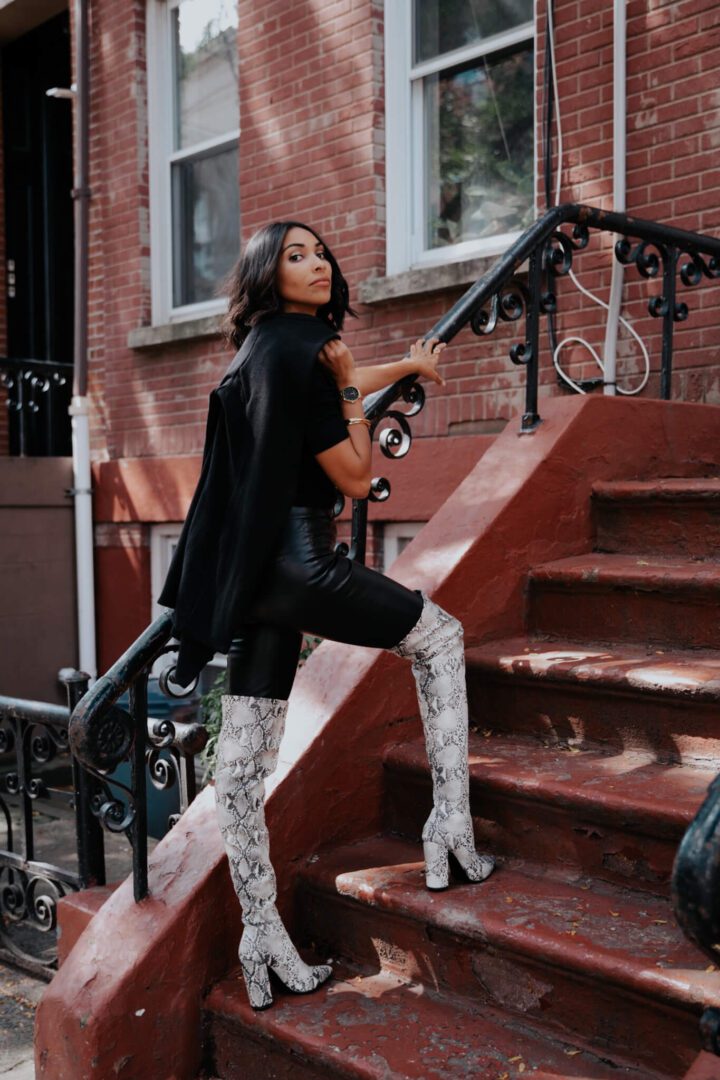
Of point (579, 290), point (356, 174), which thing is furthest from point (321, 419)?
point (356, 174)

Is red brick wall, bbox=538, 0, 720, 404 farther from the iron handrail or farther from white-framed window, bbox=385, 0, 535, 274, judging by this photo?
white-framed window, bbox=385, 0, 535, 274

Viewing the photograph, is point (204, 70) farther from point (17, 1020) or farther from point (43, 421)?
point (17, 1020)

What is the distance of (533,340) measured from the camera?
4.01 metres

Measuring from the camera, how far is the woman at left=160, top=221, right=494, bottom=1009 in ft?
8.71

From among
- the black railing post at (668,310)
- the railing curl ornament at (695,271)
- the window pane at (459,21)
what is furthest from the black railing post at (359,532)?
the window pane at (459,21)

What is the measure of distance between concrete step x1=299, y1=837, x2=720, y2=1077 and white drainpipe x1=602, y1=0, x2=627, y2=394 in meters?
2.75

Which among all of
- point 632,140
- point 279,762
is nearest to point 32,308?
point 632,140

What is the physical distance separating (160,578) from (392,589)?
208 inches

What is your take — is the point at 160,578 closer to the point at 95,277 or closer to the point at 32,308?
the point at 95,277

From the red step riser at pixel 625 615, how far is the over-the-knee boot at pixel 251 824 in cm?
127

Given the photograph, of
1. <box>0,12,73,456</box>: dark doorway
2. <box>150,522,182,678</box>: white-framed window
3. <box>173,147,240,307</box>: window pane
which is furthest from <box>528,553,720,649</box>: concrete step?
<box>0,12,73,456</box>: dark doorway

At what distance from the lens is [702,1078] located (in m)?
2.08

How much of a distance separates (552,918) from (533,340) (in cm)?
206

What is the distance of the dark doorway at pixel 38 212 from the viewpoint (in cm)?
995
